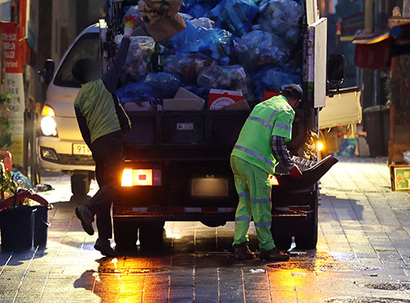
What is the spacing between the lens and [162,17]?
11.5 metres

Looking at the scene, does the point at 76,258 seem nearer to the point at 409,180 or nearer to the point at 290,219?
the point at 290,219

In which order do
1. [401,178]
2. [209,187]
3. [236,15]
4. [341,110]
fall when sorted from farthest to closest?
[341,110] → [401,178] → [236,15] → [209,187]

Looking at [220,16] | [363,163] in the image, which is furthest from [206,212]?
[363,163]

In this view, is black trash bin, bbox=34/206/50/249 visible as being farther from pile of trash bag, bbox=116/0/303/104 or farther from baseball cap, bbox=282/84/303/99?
baseball cap, bbox=282/84/303/99

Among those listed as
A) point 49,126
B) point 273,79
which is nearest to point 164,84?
point 273,79

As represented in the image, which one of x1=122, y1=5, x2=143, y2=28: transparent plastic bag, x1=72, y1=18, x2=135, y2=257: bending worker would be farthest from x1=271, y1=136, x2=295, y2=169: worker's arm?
x1=122, y1=5, x2=143, y2=28: transparent plastic bag

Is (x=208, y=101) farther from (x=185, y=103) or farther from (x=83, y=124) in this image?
(x=83, y=124)

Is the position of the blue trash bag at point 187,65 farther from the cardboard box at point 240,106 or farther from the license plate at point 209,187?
the license plate at point 209,187

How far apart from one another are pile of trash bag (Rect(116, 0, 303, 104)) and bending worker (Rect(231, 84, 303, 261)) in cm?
A: 107

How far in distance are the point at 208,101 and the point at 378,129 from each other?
18.6 meters

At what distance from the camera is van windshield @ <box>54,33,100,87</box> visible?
15.9 metres

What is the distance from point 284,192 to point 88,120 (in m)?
2.04

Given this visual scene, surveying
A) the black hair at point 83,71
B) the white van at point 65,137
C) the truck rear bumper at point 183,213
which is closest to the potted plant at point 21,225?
the truck rear bumper at point 183,213

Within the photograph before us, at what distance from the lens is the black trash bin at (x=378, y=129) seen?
94.3 ft
